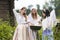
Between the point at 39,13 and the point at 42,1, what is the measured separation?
0.17 m

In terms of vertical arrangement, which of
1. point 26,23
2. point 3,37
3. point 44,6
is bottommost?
point 3,37

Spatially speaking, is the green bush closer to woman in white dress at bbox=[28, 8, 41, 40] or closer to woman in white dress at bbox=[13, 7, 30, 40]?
woman in white dress at bbox=[13, 7, 30, 40]

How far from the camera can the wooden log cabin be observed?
9.62ft

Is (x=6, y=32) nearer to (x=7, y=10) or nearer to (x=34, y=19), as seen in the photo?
(x=7, y=10)

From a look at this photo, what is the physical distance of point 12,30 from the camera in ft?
9.52

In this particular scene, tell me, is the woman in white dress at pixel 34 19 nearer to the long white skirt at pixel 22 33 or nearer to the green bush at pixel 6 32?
the long white skirt at pixel 22 33

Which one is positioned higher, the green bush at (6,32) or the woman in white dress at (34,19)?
the woman in white dress at (34,19)

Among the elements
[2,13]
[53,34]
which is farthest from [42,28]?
[2,13]

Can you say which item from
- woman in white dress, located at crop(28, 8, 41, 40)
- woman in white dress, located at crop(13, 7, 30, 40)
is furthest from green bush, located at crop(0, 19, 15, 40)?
woman in white dress, located at crop(28, 8, 41, 40)

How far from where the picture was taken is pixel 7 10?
9.68 ft

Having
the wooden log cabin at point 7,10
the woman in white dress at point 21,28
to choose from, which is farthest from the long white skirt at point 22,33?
the wooden log cabin at point 7,10

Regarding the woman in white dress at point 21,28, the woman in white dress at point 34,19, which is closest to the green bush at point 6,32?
the woman in white dress at point 21,28

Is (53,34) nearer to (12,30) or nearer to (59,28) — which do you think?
(59,28)

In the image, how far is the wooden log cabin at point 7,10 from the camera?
2.93 m
